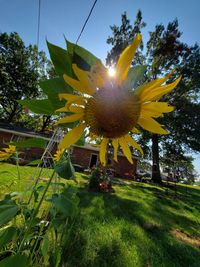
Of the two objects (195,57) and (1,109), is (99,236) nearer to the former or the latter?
(195,57)

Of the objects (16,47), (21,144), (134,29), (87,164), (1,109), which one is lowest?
(21,144)

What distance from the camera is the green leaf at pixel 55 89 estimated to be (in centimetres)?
51

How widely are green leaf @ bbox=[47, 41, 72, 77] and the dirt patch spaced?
13.7 feet

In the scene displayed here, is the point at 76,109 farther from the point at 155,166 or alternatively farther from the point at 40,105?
the point at 155,166

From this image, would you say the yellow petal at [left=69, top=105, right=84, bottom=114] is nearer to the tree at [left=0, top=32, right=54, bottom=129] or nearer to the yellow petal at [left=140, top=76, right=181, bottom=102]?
the yellow petal at [left=140, top=76, right=181, bottom=102]

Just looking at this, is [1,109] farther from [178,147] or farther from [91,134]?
[91,134]

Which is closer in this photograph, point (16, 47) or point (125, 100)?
point (125, 100)

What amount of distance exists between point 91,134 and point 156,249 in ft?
9.80

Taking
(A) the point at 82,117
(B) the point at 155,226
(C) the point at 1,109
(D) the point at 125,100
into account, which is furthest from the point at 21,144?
(C) the point at 1,109

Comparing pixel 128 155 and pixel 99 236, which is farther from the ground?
pixel 128 155

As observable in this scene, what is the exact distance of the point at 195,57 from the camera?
15.7 meters

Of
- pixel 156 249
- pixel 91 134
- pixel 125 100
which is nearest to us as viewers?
pixel 125 100

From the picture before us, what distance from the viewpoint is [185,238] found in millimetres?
3816

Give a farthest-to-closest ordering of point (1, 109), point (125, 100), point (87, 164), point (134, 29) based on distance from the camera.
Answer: point (1, 109) < point (87, 164) < point (134, 29) < point (125, 100)
